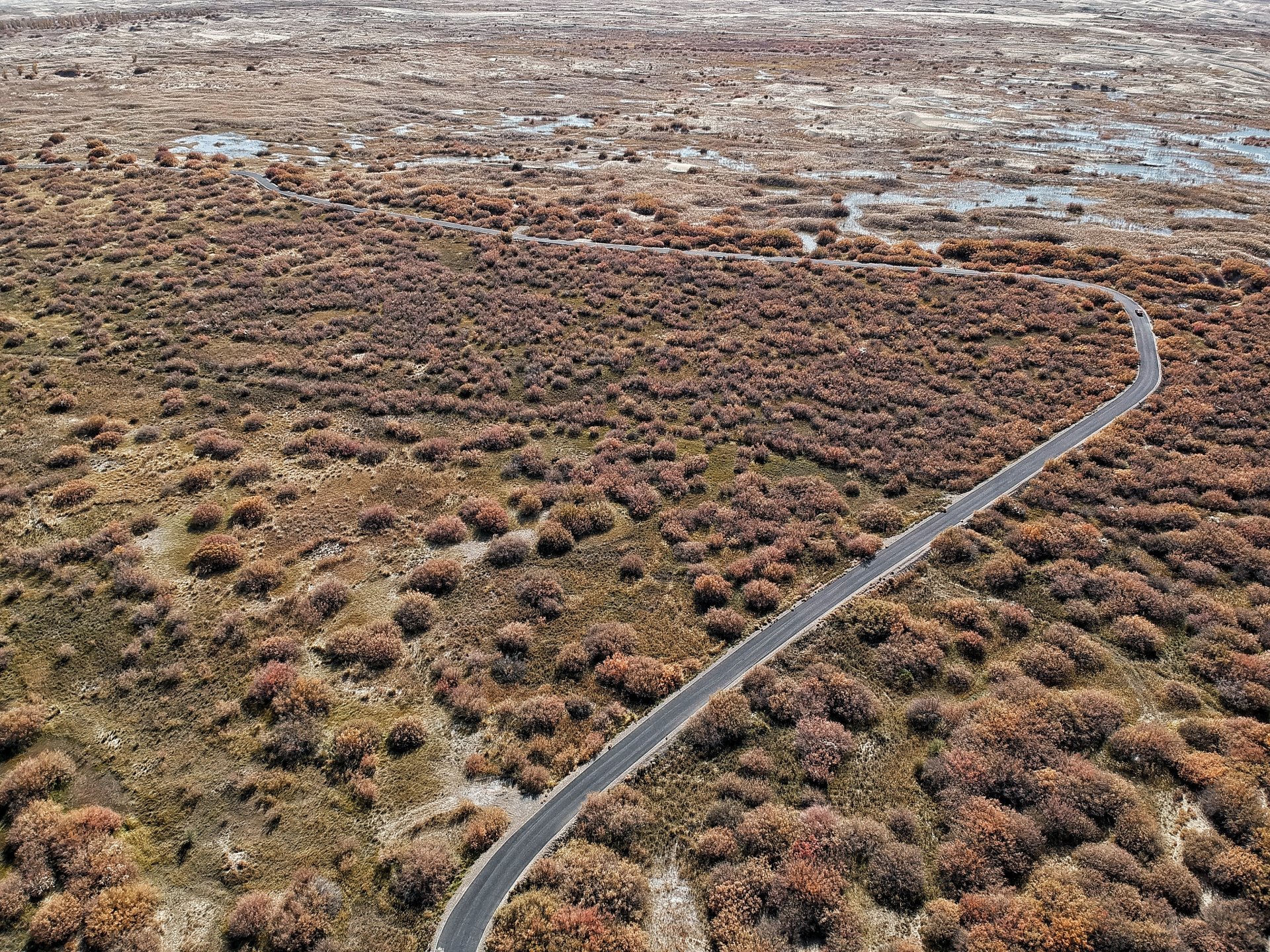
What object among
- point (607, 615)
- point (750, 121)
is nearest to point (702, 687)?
point (607, 615)

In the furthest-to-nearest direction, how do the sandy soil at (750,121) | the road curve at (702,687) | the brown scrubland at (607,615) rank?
the sandy soil at (750,121), the brown scrubland at (607,615), the road curve at (702,687)

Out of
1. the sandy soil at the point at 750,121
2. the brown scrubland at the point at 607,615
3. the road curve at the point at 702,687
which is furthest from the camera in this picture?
the sandy soil at the point at 750,121

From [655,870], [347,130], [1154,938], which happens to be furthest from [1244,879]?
[347,130]

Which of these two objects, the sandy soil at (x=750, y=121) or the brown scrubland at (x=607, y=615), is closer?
the brown scrubland at (x=607, y=615)

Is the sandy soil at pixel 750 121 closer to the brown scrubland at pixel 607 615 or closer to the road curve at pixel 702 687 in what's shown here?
the brown scrubland at pixel 607 615

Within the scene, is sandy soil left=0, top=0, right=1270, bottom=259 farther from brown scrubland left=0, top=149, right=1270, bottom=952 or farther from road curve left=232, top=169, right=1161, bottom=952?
road curve left=232, top=169, right=1161, bottom=952

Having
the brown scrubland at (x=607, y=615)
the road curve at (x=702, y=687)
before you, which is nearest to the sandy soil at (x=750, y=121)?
the brown scrubland at (x=607, y=615)

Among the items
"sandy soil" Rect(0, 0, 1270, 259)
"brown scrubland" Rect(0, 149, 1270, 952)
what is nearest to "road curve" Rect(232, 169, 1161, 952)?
"brown scrubland" Rect(0, 149, 1270, 952)

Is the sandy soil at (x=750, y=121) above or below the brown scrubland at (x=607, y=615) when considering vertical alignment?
above
